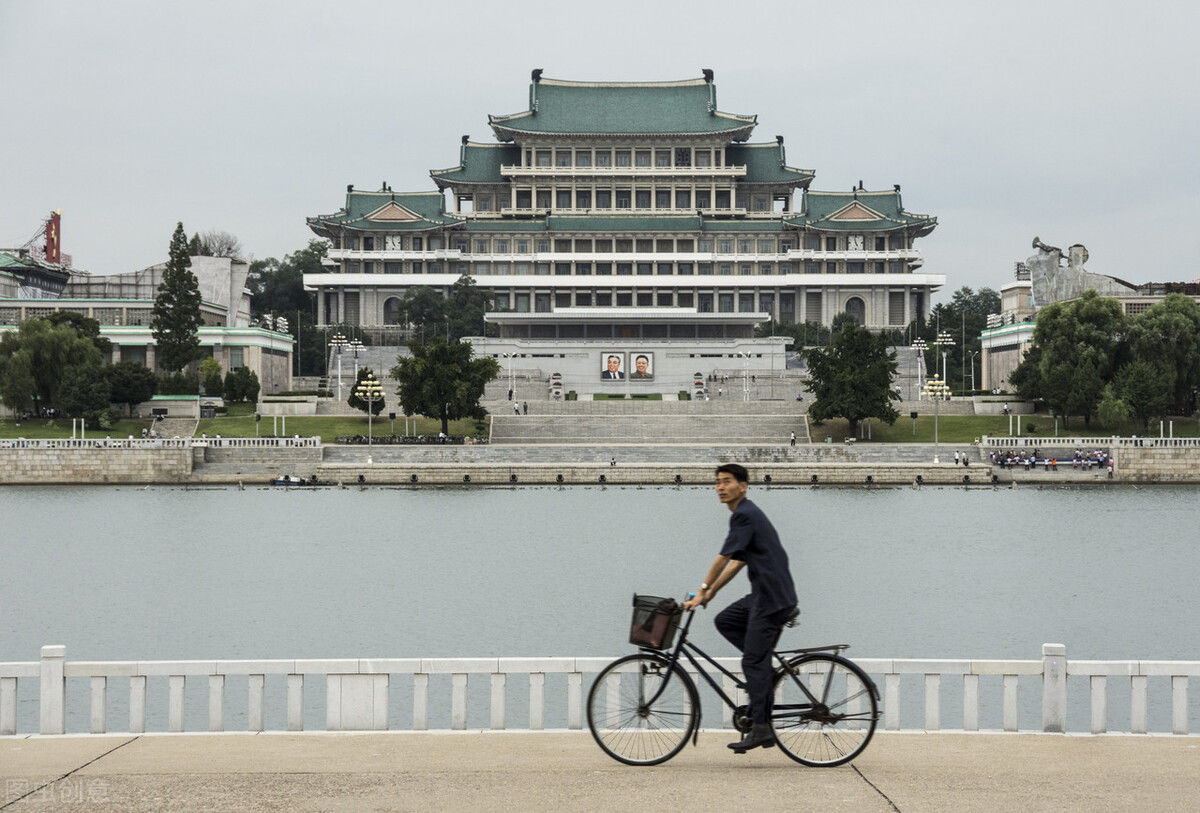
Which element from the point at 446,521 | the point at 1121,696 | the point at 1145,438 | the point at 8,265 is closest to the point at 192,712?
the point at 1121,696

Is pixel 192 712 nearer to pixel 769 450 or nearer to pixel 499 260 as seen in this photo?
pixel 769 450

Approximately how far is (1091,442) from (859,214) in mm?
64646

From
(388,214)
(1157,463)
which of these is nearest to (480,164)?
(388,214)

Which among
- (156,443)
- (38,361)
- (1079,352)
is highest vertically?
(1079,352)

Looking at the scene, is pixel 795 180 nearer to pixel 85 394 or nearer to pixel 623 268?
pixel 623 268

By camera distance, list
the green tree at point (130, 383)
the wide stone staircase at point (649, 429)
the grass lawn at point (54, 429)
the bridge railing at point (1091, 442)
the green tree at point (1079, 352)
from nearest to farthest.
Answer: the bridge railing at point (1091, 442) → the green tree at point (1079, 352) → the grass lawn at point (54, 429) → the wide stone staircase at point (649, 429) → the green tree at point (130, 383)

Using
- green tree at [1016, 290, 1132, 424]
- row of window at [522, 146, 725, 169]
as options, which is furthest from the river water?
row of window at [522, 146, 725, 169]

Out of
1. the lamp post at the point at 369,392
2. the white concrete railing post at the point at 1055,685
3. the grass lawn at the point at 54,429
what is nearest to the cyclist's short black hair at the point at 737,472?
the white concrete railing post at the point at 1055,685

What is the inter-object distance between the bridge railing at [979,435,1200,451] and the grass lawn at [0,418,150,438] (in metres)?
50.0

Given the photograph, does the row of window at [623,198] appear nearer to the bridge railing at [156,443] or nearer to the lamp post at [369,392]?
the lamp post at [369,392]

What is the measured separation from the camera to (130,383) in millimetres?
85188

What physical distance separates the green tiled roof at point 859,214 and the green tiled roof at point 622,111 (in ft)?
33.8

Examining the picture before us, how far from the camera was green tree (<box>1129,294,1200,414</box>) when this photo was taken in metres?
77.7

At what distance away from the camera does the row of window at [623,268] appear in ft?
441
